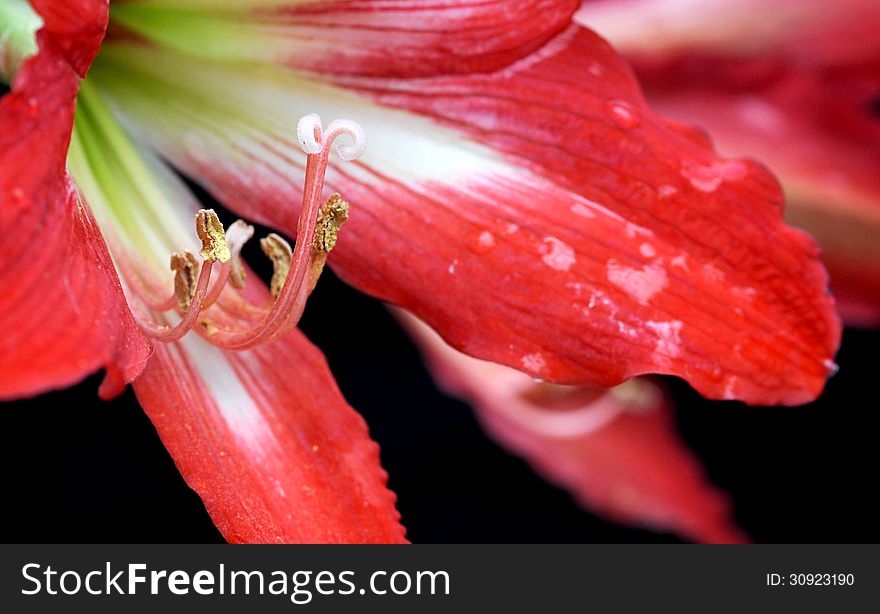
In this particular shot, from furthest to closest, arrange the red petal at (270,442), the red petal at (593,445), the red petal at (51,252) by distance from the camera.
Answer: the red petal at (593,445)
the red petal at (270,442)
the red petal at (51,252)

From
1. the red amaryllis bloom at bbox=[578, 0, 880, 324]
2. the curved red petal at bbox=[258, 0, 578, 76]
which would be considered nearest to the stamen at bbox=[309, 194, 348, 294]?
the curved red petal at bbox=[258, 0, 578, 76]

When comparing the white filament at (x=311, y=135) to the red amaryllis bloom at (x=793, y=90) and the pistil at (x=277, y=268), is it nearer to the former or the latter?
the pistil at (x=277, y=268)

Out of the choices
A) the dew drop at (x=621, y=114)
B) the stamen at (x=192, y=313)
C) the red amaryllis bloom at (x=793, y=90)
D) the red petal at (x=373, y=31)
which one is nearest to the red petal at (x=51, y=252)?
the stamen at (x=192, y=313)

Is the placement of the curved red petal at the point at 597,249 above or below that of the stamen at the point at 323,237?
below

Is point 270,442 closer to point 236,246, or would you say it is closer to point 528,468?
point 236,246

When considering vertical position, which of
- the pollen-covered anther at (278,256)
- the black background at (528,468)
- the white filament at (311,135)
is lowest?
the black background at (528,468)

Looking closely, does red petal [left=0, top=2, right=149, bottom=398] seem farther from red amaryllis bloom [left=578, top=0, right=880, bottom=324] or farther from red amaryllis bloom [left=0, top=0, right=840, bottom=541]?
red amaryllis bloom [left=578, top=0, right=880, bottom=324]

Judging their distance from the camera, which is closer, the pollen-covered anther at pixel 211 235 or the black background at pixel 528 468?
the pollen-covered anther at pixel 211 235
